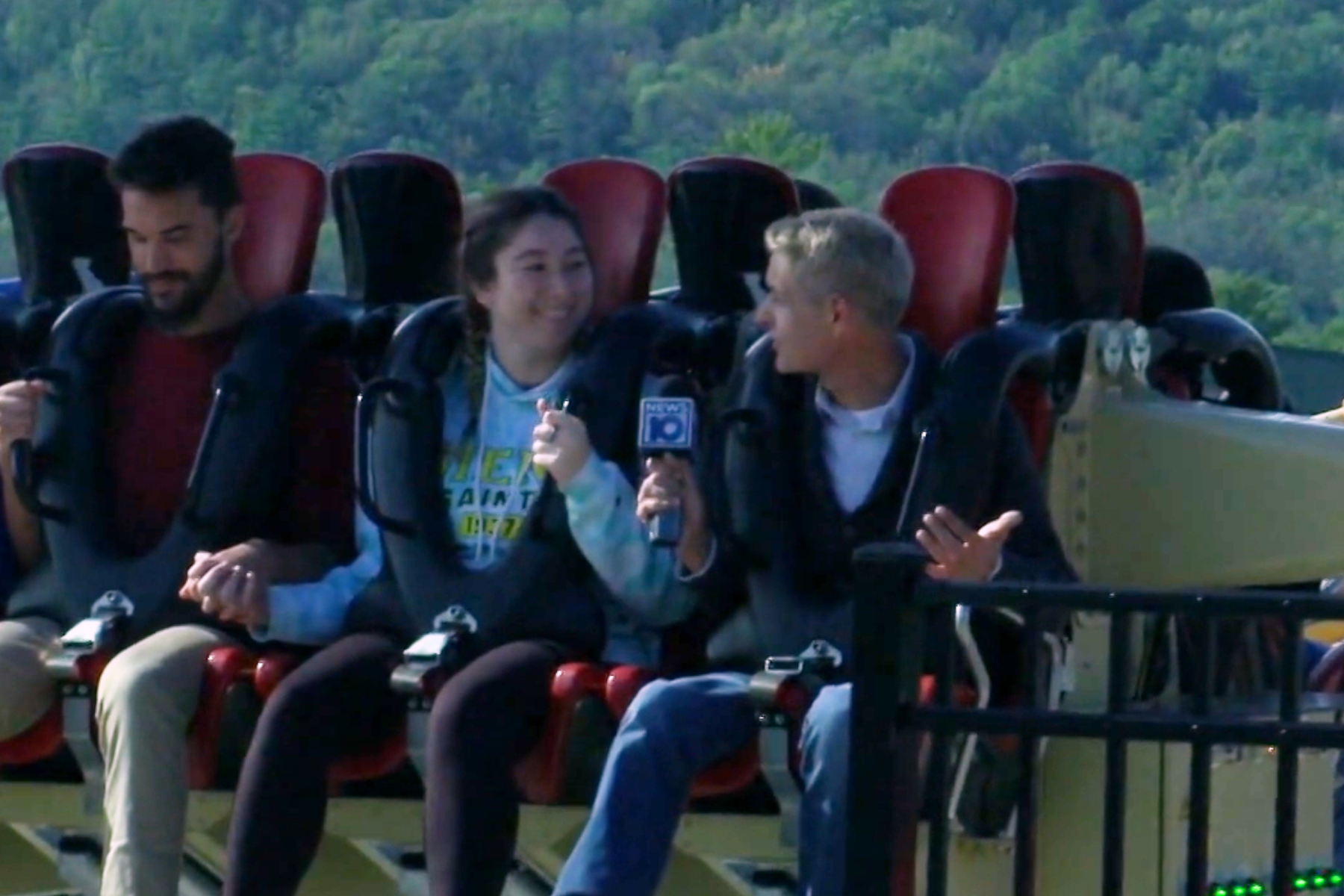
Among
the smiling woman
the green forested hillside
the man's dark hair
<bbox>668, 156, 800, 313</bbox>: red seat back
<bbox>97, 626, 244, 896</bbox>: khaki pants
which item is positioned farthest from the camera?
the green forested hillside

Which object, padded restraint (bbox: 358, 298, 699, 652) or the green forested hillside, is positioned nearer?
padded restraint (bbox: 358, 298, 699, 652)

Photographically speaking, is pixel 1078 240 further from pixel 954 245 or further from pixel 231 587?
pixel 231 587

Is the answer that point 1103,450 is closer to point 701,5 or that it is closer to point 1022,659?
point 1022,659

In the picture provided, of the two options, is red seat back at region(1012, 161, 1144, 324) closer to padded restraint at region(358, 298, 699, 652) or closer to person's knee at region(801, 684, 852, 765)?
padded restraint at region(358, 298, 699, 652)

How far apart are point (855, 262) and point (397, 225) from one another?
38.8 inches

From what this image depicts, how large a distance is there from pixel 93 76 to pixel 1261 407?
851 centimetres

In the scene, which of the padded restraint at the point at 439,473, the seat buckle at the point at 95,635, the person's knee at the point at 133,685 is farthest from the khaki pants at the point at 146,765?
the padded restraint at the point at 439,473

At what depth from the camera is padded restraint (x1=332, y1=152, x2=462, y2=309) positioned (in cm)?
538

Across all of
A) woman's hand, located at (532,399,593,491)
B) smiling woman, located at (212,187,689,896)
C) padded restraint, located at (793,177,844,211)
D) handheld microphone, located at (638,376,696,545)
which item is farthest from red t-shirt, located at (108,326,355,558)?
padded restraint, located at (793,177,844,211)

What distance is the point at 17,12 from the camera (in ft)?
48.5

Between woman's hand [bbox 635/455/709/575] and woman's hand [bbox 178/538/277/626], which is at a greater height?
woman's hand [bbox 635/455/709/575]

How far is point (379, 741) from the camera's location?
495cm

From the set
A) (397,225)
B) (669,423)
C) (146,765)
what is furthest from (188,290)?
(669,423)

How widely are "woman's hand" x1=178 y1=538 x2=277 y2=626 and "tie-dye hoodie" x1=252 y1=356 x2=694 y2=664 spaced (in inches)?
1.2
